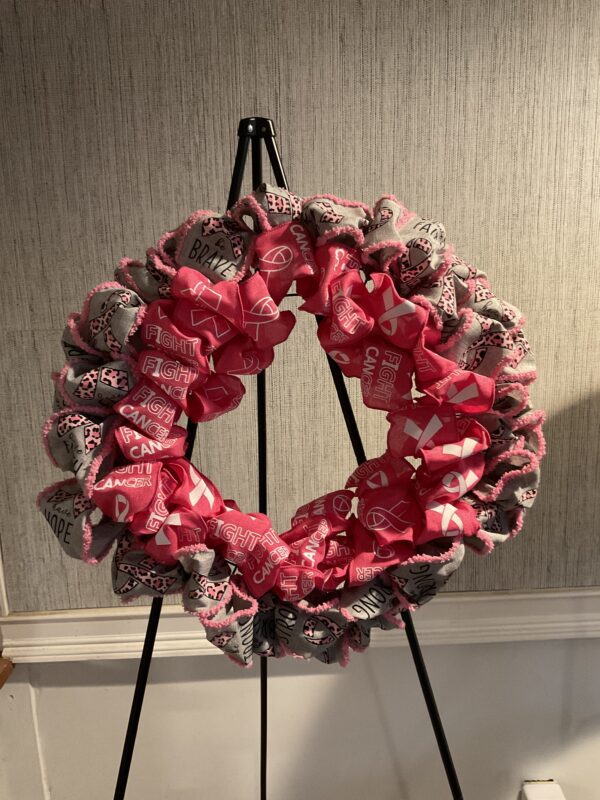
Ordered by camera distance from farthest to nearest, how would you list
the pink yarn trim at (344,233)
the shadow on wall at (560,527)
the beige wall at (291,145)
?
the shadow on wall at (560,527) → the beige wall at (291,145) → the pink yarn trim at (344,233)

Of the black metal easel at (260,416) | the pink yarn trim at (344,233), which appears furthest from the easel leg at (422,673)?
the pink yarn trim at (344,233)

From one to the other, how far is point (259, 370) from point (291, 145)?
50 cm

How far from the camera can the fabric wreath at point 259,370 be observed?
29.5 inches

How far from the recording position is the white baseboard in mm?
1258

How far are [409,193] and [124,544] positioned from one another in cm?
75

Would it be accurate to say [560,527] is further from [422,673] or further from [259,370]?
[259,370]

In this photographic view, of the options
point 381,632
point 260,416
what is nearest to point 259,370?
point 260,416

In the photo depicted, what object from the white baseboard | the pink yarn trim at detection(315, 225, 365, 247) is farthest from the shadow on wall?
the pink yarn trim at detection(315, 225, 365, 247)

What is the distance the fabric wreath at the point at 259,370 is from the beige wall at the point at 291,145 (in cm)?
39

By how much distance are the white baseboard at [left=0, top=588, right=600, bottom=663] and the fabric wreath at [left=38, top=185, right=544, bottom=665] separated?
483 mm

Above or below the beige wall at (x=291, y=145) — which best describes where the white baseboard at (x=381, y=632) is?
below

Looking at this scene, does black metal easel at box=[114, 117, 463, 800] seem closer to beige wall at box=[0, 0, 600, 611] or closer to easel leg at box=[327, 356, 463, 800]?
easel leg at box=[327, 356, 463, 800]

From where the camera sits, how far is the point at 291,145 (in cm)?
113

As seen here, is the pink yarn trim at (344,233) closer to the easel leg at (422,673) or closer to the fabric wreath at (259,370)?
the fabric wreath at (259,370)
